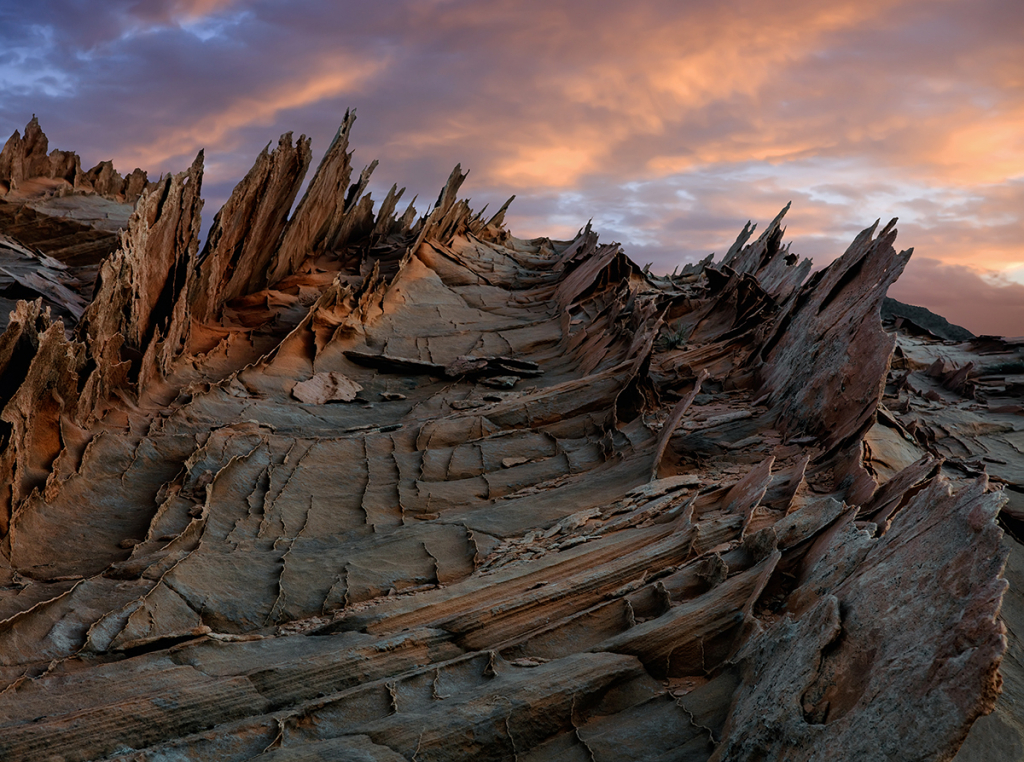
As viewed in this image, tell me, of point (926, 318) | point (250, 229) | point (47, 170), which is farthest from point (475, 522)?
point (47, 170)

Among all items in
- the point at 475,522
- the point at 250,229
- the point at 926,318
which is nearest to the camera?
the point at 475,522

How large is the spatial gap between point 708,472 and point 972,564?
4413 millimetres

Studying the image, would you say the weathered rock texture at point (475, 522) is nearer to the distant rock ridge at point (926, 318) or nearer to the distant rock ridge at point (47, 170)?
the distant rock ridge at point (926, 318)

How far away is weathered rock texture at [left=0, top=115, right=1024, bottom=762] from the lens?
4.16 m

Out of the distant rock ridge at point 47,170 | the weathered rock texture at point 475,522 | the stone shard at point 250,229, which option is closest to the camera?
the weathered rock texture at point 475,522

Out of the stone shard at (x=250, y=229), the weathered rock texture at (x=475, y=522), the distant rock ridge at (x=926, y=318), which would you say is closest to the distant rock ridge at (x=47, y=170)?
the weathered rock texture at (x=475, y=522)

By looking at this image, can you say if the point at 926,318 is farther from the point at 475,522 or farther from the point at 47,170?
the point at 47,170

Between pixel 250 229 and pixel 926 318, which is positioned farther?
pixel 926 318

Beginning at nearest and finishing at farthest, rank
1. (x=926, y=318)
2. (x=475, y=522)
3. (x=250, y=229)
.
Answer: (x=475, y=522), (x=250, y=229), (x=926, y=318)

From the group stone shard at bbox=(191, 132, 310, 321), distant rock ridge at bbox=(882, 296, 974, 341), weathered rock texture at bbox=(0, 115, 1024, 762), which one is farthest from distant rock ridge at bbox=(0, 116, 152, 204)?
distant rock ridge at bbox=(882, 296, 974, 341)

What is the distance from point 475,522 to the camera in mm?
7582

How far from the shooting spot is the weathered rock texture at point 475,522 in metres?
4.16

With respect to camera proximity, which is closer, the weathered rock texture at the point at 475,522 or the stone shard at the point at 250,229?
the weathered rock texture at the point at 475,522

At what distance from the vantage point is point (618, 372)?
429 inches
